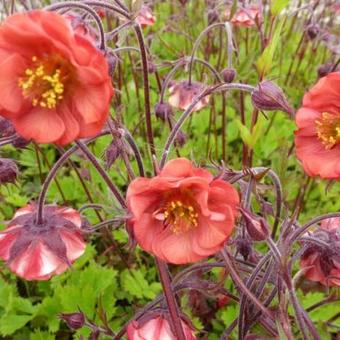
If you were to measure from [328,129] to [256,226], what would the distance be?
0.45m

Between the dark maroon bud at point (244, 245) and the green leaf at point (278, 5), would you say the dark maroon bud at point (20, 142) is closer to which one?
the dark maroon bud at point (244, 245)

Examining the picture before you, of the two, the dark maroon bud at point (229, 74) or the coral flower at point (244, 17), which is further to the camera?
the coral flower at point (244, 17)

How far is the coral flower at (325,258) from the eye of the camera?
50.6 inches

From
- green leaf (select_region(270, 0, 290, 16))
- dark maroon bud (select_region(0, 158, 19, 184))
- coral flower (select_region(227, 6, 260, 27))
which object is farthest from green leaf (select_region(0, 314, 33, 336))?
coral flower (select_region(227, 6, 260, 27))

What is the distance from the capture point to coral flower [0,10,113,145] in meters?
1.06

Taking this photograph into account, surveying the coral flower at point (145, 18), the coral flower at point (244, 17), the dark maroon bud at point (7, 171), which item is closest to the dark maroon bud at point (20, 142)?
the dark maroon bud at point (7, 171)

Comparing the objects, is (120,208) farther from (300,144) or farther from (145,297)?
(145,297)

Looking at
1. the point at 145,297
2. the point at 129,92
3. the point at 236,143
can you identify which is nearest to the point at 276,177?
the point at 145,297

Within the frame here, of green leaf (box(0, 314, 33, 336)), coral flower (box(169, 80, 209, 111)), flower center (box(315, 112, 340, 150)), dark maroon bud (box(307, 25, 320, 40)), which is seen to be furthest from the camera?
dark maroon bud (box(307, 25, 320, 40))

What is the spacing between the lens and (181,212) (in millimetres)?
1250

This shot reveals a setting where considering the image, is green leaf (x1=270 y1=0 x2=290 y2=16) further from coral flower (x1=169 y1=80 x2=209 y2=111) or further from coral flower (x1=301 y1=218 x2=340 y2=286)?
coral flower (x1=169 y1=80 x2=209 y2=111)

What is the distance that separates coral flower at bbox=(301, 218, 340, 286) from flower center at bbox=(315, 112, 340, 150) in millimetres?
204

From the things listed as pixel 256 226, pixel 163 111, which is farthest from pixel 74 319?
pixel 163 111

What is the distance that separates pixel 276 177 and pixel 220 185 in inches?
9.1
